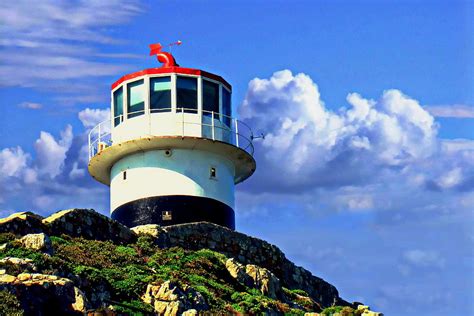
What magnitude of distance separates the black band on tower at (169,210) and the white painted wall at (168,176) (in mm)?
155

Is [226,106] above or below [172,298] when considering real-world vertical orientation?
above

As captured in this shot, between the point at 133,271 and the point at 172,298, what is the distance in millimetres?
1981

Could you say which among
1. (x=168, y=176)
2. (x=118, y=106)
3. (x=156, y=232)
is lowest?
(x=156, y=232)

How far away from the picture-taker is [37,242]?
26484 millimetres

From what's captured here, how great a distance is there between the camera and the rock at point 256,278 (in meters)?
30.1

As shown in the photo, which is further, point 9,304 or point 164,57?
point 164,57

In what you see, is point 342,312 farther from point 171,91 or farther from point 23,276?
point 171,91

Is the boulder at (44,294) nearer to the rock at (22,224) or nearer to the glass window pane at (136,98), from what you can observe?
the rock at (22,224)

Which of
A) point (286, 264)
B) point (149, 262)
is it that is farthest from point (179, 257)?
point (286, 264)

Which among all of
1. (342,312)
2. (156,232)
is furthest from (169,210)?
(342,312)

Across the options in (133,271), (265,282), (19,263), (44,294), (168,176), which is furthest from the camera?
(168,176)

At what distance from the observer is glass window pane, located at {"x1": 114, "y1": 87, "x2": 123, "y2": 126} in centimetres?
3719

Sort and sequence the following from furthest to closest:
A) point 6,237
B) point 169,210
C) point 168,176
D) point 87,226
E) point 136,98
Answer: point 136,98 → point 168,176 → point 169,210 → point 87,226 → point 6,237

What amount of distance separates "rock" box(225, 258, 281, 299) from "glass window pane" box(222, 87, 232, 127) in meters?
7.77
